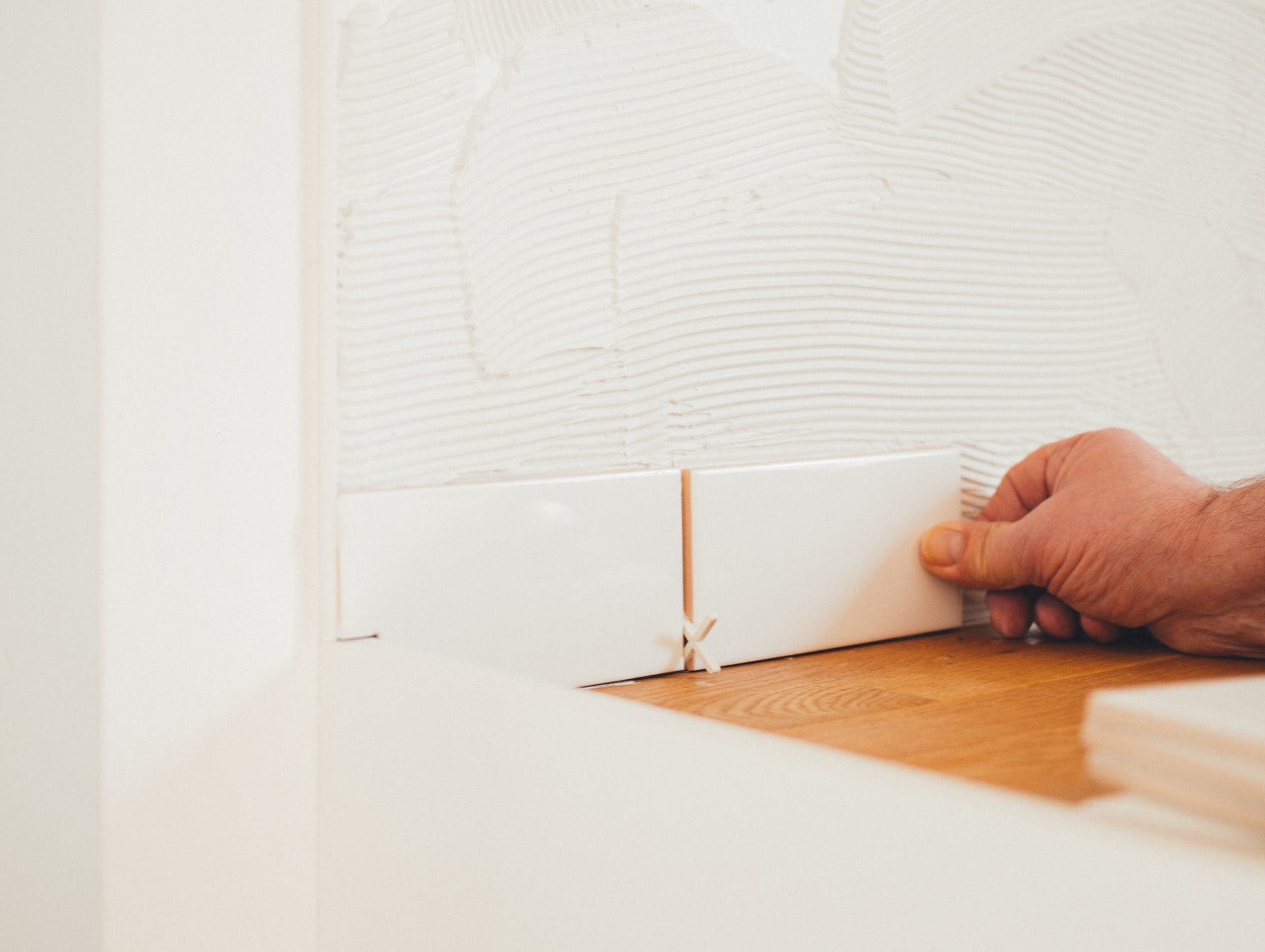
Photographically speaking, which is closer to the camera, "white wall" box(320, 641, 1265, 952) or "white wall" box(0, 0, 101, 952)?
"white wall" box(320, 641, 1265, 952)

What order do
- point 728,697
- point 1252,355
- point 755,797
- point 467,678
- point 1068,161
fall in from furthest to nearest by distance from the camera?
1. point 1252,355
2. point 1068,161
3. point 728,697
4. point 467,678
5. point 755,797

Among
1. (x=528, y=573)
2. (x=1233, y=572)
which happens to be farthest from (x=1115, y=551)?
(x=528, y=573)

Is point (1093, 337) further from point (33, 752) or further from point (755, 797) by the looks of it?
point (33, 752)

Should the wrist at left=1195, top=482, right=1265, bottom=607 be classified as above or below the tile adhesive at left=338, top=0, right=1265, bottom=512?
below

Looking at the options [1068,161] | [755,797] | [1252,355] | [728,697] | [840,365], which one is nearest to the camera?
[755,797]

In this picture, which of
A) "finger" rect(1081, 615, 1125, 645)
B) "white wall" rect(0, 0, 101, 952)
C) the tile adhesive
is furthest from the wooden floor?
"white wall" rect(0, 0, 101, 952)

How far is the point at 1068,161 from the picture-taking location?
771 mm

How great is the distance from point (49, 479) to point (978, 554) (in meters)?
0.49

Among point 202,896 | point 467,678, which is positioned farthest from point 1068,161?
point 202,896

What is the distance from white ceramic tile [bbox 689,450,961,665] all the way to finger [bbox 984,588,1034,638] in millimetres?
29

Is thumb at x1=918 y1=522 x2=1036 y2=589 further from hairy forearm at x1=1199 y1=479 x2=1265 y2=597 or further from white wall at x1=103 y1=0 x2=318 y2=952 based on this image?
white wall at x1=103 y1=0 x2=318 y2=952

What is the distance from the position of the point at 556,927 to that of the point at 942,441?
17.5 inches

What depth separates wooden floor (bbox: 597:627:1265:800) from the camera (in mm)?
361

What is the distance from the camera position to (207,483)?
454 millimetres
